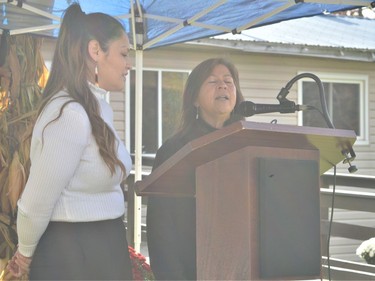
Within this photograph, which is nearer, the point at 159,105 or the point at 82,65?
the point at 82,65

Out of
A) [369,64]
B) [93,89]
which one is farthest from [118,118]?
[93,89]

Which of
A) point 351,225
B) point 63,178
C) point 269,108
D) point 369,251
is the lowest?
point 369,251

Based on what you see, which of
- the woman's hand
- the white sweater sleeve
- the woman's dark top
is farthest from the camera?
the woman's dark top

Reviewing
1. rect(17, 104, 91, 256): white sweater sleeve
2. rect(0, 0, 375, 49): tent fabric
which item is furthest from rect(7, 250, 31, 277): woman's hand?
rect(0, 0, 375, 49): tent fabric

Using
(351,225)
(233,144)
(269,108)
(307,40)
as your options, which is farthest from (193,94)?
(307,40)

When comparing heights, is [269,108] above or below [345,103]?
below

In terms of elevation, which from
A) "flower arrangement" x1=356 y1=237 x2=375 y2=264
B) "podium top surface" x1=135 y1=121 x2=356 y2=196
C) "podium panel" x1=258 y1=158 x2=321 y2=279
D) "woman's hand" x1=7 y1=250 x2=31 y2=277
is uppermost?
"podium top surface" x1=135 y1=121 x2=356 y2=196

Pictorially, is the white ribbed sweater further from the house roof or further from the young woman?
the house roof

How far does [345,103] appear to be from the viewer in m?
10.9

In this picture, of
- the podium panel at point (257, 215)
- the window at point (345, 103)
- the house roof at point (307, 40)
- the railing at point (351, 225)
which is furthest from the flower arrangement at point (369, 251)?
the window at point (345, 103)

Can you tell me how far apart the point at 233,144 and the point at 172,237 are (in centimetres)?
86

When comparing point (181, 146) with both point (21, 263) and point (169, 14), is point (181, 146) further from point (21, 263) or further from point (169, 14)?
point (169, 14)

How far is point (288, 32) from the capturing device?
10641 mm

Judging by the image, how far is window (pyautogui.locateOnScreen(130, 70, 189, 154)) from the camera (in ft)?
31.0
